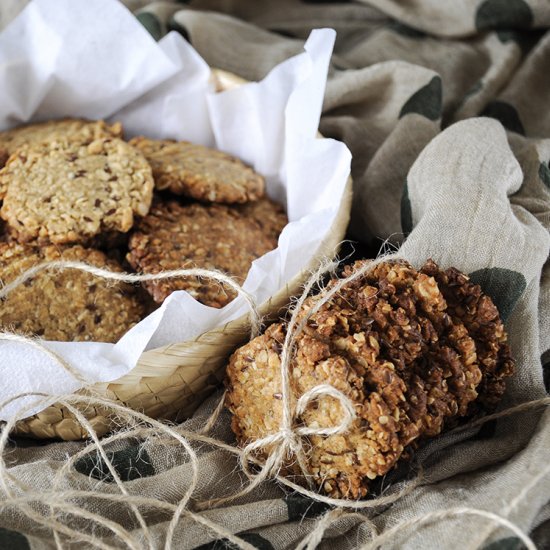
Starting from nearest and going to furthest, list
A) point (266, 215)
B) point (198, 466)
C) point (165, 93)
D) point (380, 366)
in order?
1. point (380, 366)
2. point (198, 466)
3. point (266, 215)
4. point (165, 93)

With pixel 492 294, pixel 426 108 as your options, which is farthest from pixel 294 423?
pixel 426 108

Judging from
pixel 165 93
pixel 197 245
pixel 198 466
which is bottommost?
pixel 198 466

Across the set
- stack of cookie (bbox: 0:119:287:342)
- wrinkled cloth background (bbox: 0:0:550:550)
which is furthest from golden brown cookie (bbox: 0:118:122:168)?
wrinkled cloth background (bbox: 0:0:550:550)

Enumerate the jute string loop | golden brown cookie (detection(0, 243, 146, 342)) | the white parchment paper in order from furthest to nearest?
1. the white parchment paper
2. golden brown cookie (detection(0, 243, 146, 342))
3. the jute string loop

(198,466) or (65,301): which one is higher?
(65,301)

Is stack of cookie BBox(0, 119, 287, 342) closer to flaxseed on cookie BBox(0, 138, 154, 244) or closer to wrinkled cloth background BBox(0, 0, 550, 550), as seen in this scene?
flaxseed on cookie BBox(0, 138, 154, 244)

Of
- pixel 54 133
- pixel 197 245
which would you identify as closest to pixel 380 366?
pixel 197 245

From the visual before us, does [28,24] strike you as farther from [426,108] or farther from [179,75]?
[426,108]

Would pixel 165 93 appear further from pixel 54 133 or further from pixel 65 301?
pixel 65 301
